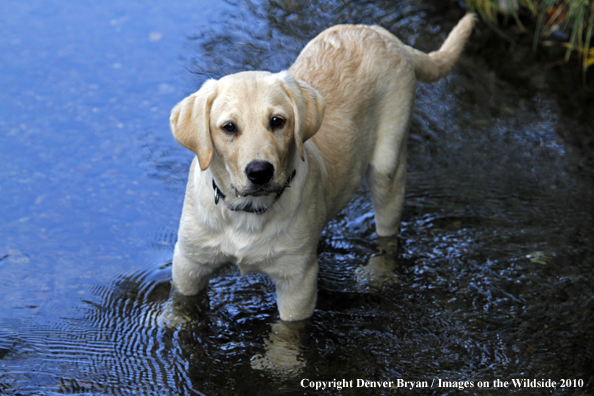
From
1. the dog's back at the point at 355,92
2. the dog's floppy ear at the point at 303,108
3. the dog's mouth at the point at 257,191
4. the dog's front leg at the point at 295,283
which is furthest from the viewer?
the dog's back at the point at 355,92

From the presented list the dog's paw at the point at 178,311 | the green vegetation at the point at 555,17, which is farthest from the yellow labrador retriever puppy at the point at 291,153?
the green vegetation at the point at 555,17

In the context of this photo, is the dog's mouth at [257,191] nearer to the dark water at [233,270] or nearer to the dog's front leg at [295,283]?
the dog's front leg at [295,283]

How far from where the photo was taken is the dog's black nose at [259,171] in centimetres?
299

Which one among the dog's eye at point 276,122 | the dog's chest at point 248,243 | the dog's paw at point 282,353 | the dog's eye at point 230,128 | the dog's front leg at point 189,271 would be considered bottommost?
the dog's paw at point 282,353

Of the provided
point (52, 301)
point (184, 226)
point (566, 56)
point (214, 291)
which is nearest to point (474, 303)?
point (214, 291)

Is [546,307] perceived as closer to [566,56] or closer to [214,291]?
[214,291]

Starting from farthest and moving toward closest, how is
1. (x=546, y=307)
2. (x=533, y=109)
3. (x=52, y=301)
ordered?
(x=533, y=109)
(x=546, y=307)
(x=52, y=301)

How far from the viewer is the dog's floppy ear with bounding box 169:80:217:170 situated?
3.17m

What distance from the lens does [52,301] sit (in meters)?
4.22

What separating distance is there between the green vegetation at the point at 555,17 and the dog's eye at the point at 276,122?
17.9ft

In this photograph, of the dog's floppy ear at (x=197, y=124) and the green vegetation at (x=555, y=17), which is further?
the green vegetation at (x=555, y=17)

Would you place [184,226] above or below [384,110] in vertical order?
below

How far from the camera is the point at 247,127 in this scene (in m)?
3.09

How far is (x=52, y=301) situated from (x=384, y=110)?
2.81 meters
